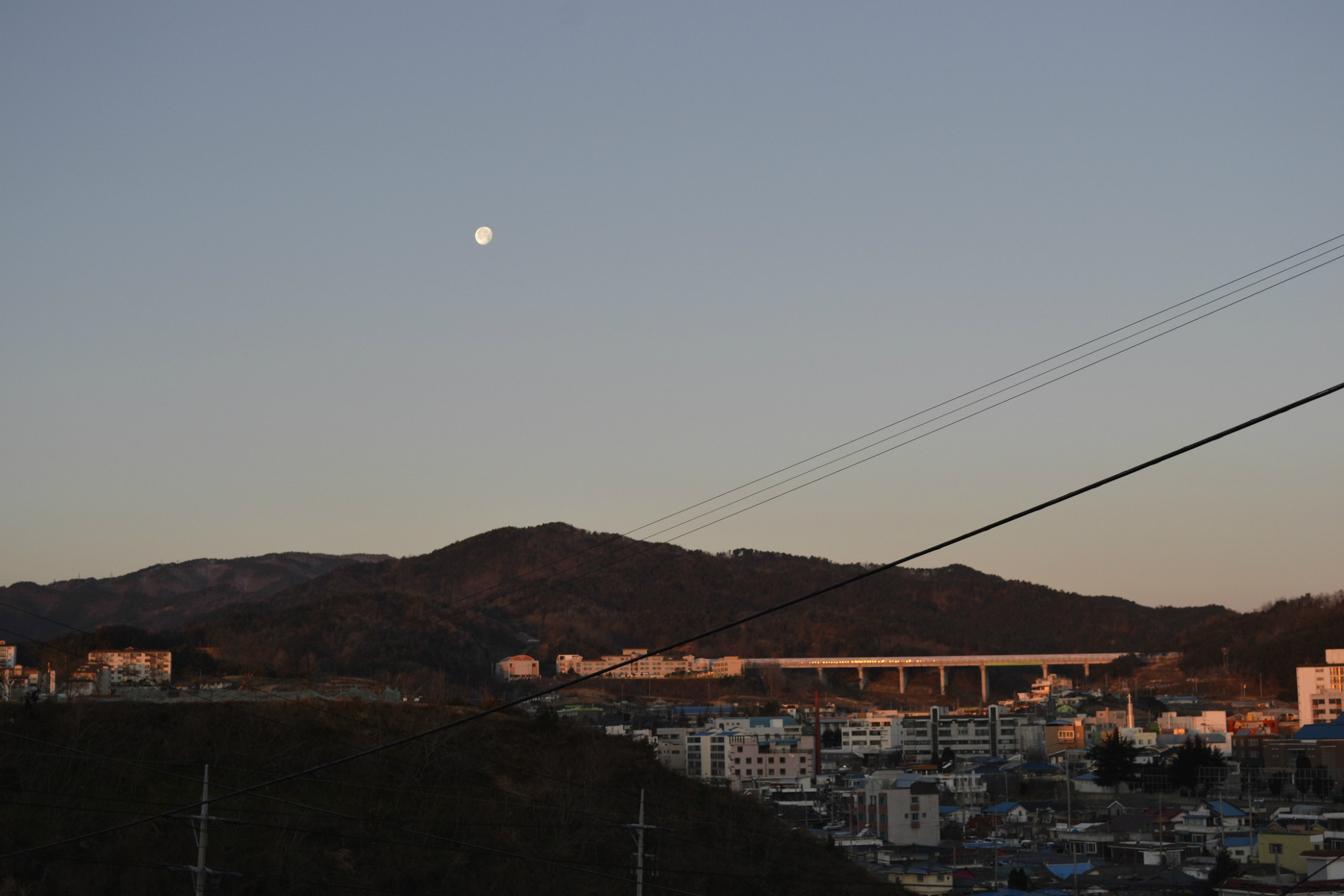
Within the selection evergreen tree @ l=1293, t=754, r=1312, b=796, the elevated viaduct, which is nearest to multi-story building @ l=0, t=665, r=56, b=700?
evergreen tree @ l=1293, t=754, r=1312, b=796

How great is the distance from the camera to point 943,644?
386 ft

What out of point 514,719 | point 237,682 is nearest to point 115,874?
point 514,719

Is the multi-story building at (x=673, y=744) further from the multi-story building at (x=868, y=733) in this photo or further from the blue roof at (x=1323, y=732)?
the blue roof at (x=1323, y=732)

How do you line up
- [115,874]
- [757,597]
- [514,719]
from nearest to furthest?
1. [115,874]
2. [514,719]
3. [757,597]

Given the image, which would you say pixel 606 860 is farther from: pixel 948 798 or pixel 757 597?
pixel 757 597

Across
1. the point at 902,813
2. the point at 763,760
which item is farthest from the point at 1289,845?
the point at 763,760

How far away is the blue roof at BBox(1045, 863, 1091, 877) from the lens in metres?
26.2

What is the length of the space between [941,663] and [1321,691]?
46759mm

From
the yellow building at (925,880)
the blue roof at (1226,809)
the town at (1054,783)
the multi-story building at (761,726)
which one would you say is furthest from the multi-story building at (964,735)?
the yellow building at (925,880)

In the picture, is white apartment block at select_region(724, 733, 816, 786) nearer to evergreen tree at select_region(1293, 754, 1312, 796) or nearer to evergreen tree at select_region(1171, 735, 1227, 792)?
evergreen tree at select_region(1171, 735, 1227, 792)

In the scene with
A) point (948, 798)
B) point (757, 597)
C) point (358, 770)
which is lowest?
point (948, 798)

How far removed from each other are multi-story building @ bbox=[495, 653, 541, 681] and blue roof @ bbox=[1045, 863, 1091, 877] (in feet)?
197

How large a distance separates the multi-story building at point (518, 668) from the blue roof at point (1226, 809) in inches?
2205

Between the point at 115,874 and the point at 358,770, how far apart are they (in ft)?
13.6
